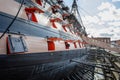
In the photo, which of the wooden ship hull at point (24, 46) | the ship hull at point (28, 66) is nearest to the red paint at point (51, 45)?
the wooden ship hull at point (24, 46)

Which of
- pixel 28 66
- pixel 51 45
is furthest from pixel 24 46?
pixel 51 45

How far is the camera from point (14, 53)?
9.27 ft

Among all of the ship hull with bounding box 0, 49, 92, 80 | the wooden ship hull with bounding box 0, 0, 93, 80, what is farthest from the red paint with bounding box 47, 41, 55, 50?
the ship hull with bounding box 0, 49, 92, 80

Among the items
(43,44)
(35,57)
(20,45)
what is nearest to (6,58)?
(20,45)

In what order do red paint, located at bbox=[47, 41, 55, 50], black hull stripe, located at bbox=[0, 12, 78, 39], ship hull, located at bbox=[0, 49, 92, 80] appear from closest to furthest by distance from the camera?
ship hull, located at bbox=[0, 49, 92, 80]
black hull stripe, located at bbox=[0, 12, 78, 39]
red paint, located at bbox=[47, 41, 55, 50]

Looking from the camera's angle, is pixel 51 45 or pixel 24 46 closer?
pixel 24 46

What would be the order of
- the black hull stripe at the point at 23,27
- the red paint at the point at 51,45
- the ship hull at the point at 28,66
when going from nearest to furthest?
the ship hull at the point at 28,66, the black hull stripe at the point at 23,27, the red paint at the point at 51,45

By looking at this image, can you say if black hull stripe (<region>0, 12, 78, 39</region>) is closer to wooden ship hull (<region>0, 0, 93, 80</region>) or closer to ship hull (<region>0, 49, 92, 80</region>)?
wooden ship hull (<region>0, 0, 93, 80</region>)

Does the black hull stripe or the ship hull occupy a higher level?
the black hull stripe

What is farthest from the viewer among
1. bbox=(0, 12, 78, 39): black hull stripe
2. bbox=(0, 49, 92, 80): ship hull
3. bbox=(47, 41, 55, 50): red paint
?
bbox=(47, 41, 55, 50): red paint

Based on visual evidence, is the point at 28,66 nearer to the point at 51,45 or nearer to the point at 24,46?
the point at 24,46

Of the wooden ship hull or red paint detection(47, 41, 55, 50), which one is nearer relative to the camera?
the wooden ship hull

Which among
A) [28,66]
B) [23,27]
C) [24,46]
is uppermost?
[23,27]

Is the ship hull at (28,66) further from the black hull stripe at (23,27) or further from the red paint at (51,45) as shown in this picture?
the black hull stripe at (23,27)
